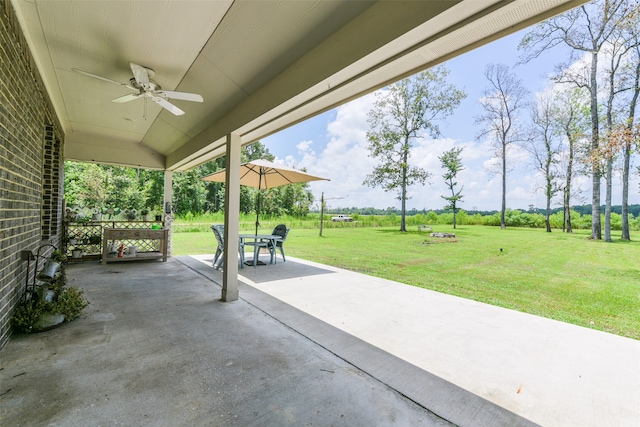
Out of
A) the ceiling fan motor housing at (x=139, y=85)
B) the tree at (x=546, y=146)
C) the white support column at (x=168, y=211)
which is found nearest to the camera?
the ceiling fan motor housing at (x=139, y=85)

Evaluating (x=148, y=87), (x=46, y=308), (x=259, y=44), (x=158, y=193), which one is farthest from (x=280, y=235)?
(x=158, y=193)

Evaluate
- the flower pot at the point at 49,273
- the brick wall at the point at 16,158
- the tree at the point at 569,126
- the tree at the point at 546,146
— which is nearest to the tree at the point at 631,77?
the tree at the point at 569,126

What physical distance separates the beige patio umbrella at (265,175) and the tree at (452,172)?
471 centimetres

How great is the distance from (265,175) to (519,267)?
233 inches

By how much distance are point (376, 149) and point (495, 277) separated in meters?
6.41

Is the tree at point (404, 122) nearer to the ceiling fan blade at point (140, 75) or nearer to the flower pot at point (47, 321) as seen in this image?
the ceiling fan blade at point (140, 75)

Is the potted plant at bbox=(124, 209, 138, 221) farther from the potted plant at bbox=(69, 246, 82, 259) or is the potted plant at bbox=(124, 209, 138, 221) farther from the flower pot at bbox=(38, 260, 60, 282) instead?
the flower pot at bbox=(38, 260, 60, 282)

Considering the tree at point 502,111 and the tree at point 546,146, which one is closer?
the tree at point 546,146

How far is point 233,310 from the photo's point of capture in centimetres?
316

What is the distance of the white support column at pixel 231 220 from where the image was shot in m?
3.52

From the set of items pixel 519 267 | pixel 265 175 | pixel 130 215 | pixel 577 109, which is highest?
pixel 577 109

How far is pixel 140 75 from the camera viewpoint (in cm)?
261

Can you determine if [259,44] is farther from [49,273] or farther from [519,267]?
[519,267]

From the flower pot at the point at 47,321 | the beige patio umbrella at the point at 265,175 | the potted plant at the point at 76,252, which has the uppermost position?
the beige patio umbrella at the point at 265,175
